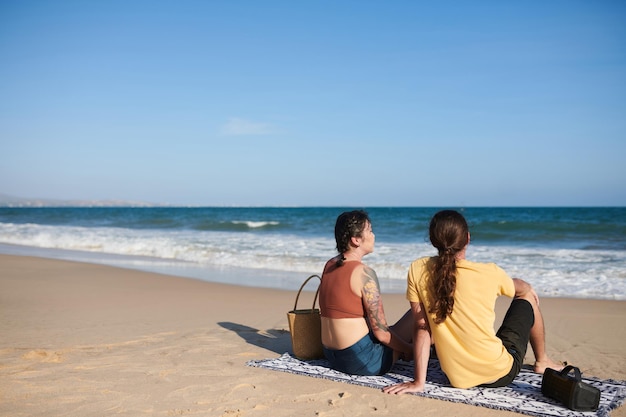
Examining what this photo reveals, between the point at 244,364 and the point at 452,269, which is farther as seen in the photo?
the point at 244,364

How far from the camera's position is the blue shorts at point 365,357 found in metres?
4.22

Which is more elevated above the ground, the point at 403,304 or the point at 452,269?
the point at 452,269

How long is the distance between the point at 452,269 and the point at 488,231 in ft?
72.6

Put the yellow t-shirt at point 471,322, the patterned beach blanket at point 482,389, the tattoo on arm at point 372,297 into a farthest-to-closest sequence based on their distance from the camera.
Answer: the tattoo on arm at point 372,297, the yellow t-shirt at point 471,322, the patterned beach blanket at point 482,389

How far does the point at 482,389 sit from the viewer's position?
394cm

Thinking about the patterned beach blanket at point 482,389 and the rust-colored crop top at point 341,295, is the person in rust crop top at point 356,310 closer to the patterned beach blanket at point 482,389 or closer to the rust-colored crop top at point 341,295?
the rust-colored crop top at point 341,295

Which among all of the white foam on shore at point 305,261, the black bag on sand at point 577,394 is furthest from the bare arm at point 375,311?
the white foam on shore at point 305,261

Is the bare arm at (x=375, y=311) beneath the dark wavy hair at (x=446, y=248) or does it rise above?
beneath

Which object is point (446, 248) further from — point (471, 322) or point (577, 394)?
point (577, 394)

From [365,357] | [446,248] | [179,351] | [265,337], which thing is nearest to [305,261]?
[265,337]

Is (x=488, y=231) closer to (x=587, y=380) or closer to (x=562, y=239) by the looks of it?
(x=562, y=239)

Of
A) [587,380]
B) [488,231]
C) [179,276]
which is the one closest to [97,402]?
[587,380]

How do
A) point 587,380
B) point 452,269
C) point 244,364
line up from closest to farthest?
point 452,269, point 587,380, point 244,364

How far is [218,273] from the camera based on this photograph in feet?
37.6
